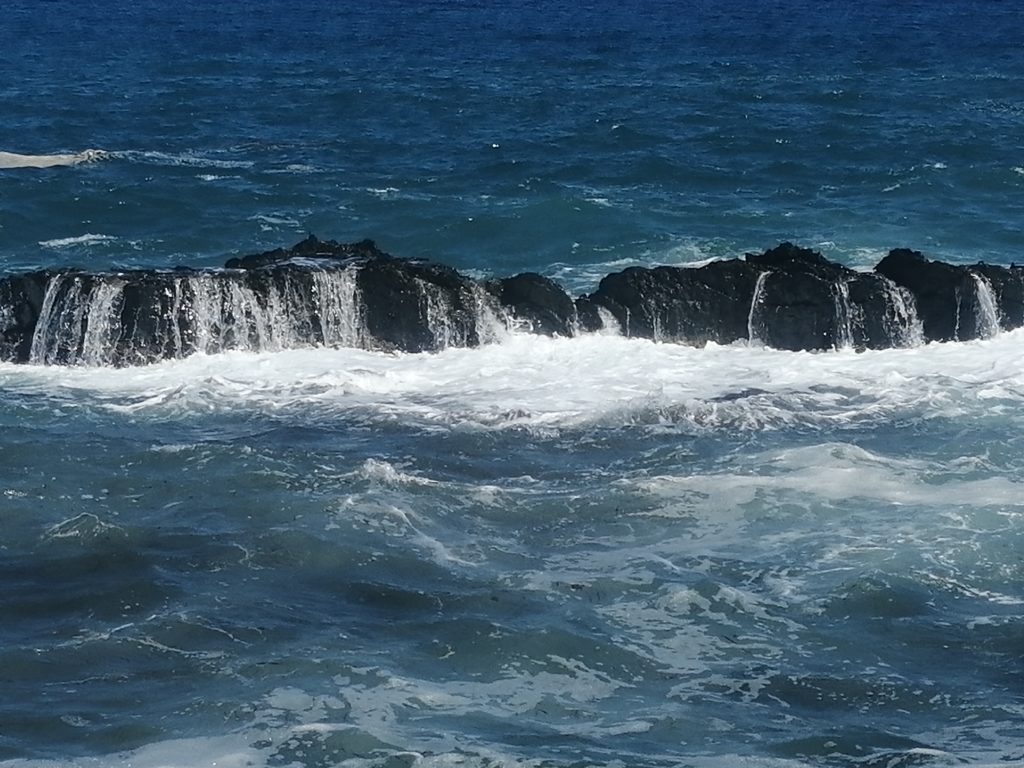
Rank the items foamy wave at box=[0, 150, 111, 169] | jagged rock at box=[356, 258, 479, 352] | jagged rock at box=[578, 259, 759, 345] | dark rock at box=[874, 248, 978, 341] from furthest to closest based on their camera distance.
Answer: foamy wave at box=[0, 150, 111, 169] < dark rock at box=[874, 248, 978, 341] < jagged rock at box=[578, 259, 759, 345] < jagged rock at box=[356, 258, 479, 352]

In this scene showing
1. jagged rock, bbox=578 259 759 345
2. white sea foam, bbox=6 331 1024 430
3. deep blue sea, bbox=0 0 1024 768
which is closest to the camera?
deep blue sea, bbox=0 0 1024 768

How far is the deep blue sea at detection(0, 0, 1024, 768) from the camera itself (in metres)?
16.6

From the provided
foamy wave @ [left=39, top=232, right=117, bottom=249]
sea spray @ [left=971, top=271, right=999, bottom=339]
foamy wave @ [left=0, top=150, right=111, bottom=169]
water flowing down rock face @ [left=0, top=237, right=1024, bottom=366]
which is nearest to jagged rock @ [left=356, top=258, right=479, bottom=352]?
water flowing down rock face @ [left=0, top=237, right=1024, bottom=366]

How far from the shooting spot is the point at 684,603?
19.0 metres

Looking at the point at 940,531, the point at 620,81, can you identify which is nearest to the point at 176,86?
the point at 620,81

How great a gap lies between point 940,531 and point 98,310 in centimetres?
1405

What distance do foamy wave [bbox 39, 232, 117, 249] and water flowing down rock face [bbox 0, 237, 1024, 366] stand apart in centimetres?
789

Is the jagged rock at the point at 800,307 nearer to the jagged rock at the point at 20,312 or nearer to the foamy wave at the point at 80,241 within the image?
the jagged rock at the point at 20,312

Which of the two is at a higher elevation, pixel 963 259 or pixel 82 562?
pixel 963 259

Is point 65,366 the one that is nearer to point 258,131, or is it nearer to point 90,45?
point 258,131

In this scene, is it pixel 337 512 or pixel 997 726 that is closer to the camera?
pixel 997 726

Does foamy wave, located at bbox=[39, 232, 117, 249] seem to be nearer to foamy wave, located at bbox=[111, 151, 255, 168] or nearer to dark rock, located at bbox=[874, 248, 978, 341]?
foamy wave, located at bbox=[111, 151, 255, 168]

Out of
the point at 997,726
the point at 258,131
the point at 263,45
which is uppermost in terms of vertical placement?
the point at 263,45

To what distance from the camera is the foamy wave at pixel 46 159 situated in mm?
43781
